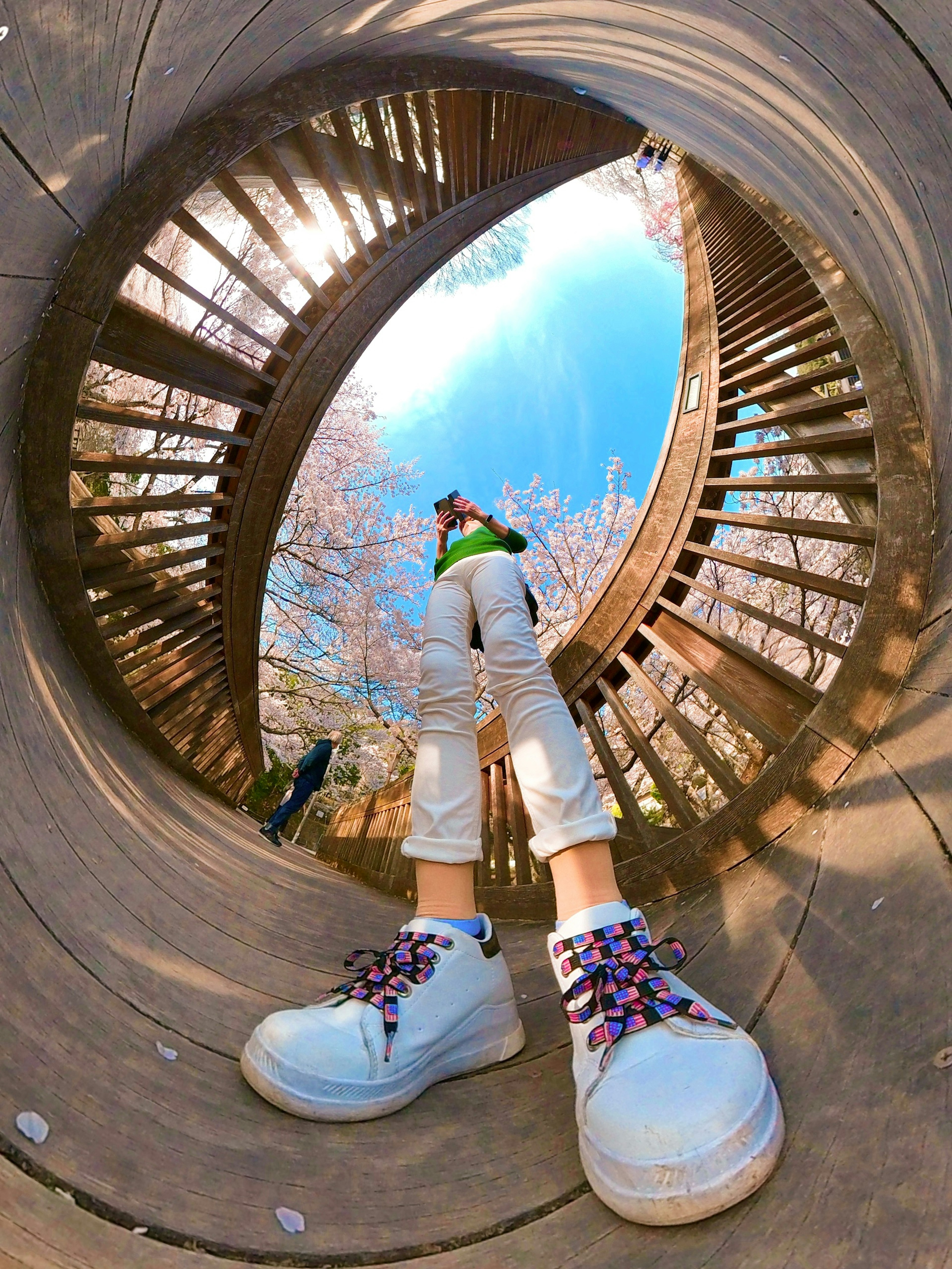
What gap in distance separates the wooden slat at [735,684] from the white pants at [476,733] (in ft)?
3.39

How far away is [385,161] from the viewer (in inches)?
111

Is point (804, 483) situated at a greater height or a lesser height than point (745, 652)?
greater

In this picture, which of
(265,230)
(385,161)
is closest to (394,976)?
(265,230)

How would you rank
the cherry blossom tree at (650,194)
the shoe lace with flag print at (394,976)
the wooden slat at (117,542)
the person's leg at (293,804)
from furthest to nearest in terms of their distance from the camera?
1. the cherry blossom tree at (650,194)
2. the person's leg at (293,804)
3. the wooden slat at (117,542)
4. the shoe lace with flag print at (394,976)

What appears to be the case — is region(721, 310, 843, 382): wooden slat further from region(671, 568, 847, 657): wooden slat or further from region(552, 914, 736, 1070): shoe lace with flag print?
region(552, 914, 736, 1070): shoe lace with flag print

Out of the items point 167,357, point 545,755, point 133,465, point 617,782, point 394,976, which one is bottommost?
point 617,782

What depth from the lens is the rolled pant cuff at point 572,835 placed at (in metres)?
1.24

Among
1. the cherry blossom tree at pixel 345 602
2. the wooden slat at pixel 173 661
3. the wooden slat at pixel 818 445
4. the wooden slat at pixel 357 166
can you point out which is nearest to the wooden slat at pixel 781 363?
the wooden slat at pixel 818 445

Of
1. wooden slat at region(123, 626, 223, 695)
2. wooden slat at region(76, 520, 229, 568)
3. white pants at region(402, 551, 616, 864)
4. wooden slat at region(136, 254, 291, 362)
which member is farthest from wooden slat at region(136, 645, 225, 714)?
white pants at region(402, 551, 616, 864)

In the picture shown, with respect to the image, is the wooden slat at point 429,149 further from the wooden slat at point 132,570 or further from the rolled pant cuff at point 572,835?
the rolled pant cuff at point 572,835

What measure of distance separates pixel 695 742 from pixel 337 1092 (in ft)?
6.18

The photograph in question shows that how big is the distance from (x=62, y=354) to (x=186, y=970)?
4.87ft

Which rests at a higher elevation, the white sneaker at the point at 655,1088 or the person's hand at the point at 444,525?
the person's hand at the point at 444,525

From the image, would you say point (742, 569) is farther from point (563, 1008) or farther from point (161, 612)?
point (161, 612)
